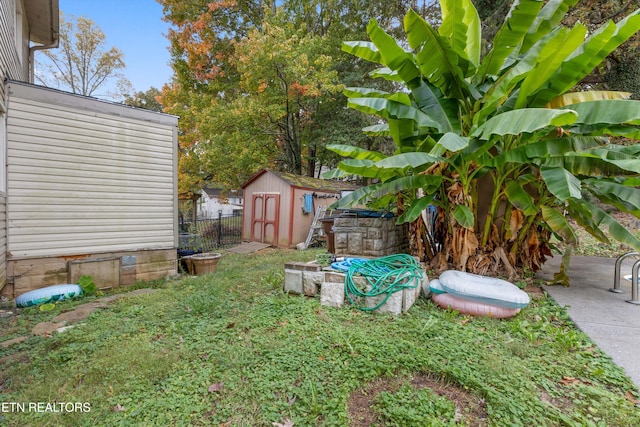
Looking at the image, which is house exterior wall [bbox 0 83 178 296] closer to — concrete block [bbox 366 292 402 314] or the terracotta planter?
the terracotta planter

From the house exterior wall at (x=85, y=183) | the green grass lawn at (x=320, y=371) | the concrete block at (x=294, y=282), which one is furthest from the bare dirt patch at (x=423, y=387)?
the house exterior wall at (x=85, y=183)

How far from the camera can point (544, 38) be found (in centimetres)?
379

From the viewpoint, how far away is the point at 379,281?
3400mm

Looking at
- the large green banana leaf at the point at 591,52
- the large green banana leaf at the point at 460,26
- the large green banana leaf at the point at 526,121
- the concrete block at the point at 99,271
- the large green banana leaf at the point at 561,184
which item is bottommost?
the concrete block at the point at 99,271

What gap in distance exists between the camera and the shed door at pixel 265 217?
11031mm

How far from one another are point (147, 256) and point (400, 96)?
557 centimetres

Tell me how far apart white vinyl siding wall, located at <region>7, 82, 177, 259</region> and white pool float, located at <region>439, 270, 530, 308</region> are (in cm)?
560

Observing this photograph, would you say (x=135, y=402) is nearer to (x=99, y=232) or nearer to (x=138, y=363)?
(x=138, y=363)

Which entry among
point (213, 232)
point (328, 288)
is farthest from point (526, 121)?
point (213, 232)

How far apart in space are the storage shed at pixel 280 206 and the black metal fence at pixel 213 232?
86 cm

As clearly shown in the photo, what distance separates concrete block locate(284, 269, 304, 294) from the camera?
3.91 metres

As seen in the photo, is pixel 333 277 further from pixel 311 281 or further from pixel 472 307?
pixel 472 307

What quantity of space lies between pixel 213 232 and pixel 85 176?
7.54m

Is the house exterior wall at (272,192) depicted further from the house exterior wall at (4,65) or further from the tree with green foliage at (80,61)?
the tree with green foliage at (80,61)
